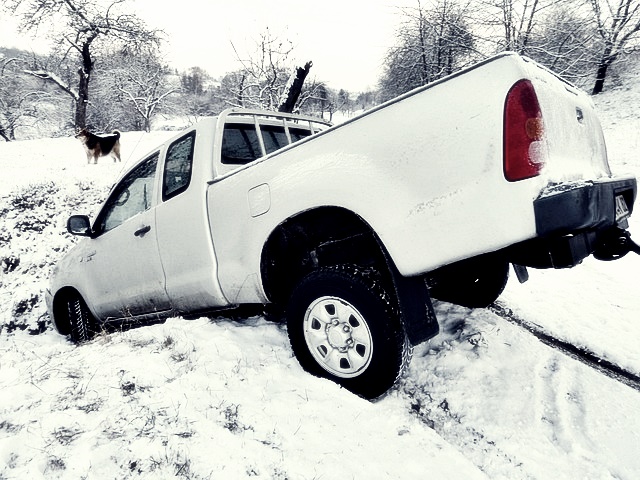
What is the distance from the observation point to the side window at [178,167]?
3.12 m

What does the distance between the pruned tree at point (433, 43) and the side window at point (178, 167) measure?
54.5 feet

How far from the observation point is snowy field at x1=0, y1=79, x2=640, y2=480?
1.66 meters

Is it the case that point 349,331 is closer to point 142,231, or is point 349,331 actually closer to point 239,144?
point 239,144

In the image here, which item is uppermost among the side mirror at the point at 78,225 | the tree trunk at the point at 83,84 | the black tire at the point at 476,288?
the tree trunk at the point at 83,84

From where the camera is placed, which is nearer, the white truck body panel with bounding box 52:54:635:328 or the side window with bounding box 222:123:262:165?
the white truck body panel with bounding box 52:54:635:328

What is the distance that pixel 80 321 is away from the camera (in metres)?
4.55

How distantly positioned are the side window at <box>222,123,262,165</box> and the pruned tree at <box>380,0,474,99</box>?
16.2 meters

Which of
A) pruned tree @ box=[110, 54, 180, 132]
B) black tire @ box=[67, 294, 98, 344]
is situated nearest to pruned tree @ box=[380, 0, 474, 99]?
black tire @ box=[67, 294, 98, 344]

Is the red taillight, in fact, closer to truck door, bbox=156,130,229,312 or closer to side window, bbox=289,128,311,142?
truck door, bbox=156,130,229,312

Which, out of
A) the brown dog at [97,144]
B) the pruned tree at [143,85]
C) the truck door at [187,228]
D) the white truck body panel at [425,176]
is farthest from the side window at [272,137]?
the pruned tree at [143,85]

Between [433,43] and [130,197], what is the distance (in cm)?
1925

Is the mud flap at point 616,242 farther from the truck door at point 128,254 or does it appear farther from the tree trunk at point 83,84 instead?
the tree trunk at point 83,84

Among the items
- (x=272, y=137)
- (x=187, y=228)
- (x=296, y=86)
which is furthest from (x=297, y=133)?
(x=296, y=86)

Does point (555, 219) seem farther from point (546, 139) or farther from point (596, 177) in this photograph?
point (596, 177)
